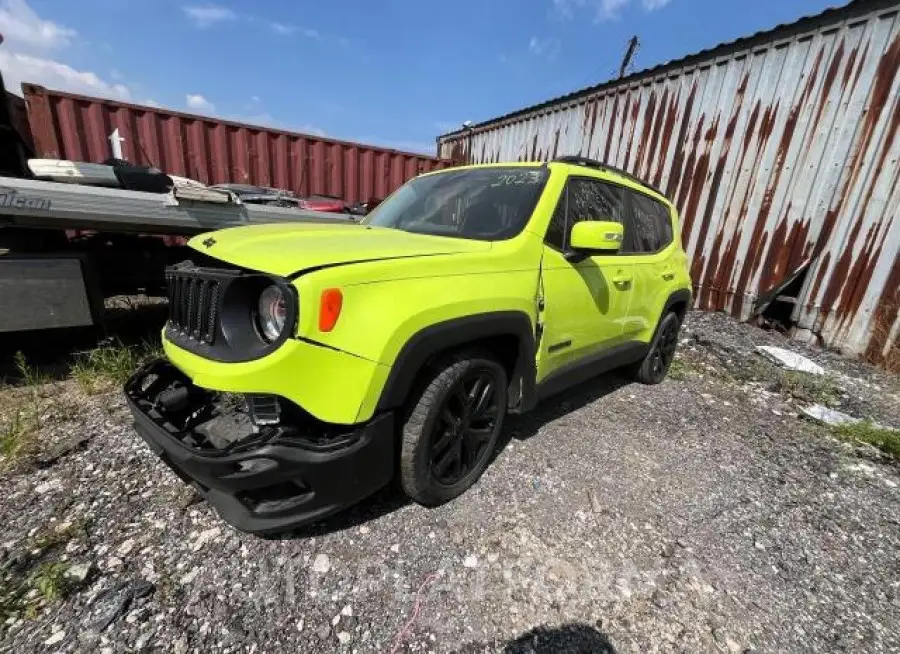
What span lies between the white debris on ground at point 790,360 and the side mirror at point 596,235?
3.61 m

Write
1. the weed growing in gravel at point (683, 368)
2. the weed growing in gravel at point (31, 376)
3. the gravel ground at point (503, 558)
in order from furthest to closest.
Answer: the weed growing in gravel at point (683, 368)
the weed growing in gravel at point (31, 376)
the gravel ground at point (503, 558)

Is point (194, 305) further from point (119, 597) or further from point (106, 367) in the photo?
point (106, 367)

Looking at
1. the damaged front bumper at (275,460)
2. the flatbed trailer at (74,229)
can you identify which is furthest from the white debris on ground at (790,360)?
the flatbed trailer at (74,229)

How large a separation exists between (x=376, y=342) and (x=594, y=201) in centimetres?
190

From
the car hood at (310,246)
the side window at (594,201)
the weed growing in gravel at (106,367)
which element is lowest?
the weed growing in gravel at (106,367)

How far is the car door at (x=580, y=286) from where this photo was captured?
2398 millimetres

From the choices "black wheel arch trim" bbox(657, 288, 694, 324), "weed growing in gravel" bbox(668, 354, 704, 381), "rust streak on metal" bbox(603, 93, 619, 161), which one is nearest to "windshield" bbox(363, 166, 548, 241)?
"black wheel arch trim" bbox(657, 288, 694, 324)

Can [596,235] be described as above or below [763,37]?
below

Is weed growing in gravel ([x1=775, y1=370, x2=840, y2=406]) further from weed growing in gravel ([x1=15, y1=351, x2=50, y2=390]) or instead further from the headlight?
weed growing in gravel ([x1=15, y1=351, x2=50, y2=390])

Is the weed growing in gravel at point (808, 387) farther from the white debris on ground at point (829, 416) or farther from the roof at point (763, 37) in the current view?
the roof at point (763, 37)

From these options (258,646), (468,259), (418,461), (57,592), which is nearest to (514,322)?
(468,259)

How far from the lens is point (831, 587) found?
1955 mm

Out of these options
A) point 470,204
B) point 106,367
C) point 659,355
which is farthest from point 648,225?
point 106,367

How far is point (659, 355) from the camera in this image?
13.1 ft
